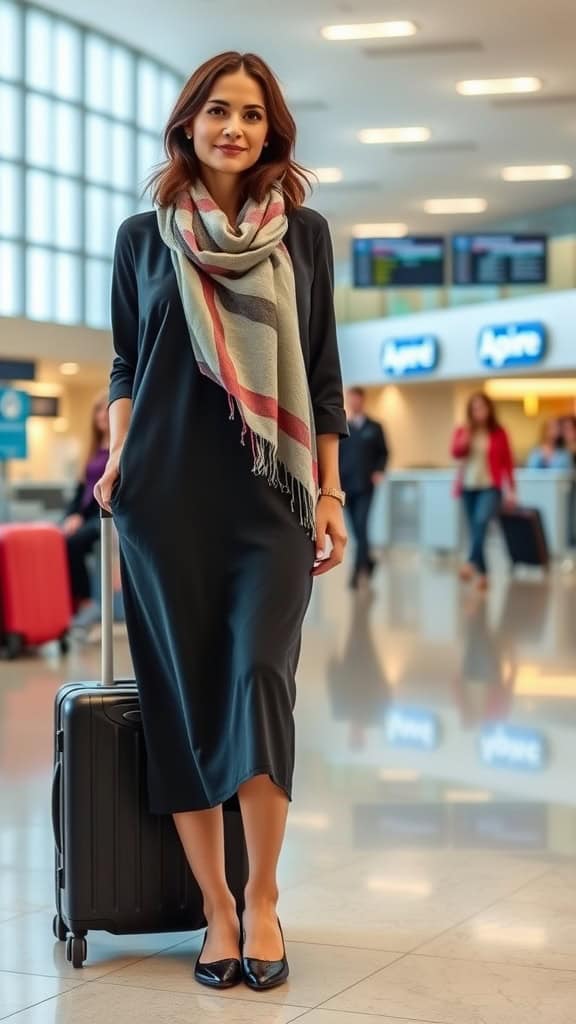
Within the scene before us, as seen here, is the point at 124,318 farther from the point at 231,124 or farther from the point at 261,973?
the point at 261,973

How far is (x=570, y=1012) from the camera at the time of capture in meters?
2.91

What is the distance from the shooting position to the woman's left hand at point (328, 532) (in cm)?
326

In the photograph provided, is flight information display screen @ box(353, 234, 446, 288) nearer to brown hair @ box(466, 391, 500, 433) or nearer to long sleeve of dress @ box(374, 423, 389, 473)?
long sleeve of dress @ box(374, 423, 389, 473)

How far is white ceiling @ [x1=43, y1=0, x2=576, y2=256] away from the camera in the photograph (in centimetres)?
1958

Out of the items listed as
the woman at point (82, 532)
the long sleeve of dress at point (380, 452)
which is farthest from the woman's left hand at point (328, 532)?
the long sleeve of dress at point (380, 452)

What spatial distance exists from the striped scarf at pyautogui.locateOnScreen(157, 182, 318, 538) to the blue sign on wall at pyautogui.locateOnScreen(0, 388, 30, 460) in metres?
10.6

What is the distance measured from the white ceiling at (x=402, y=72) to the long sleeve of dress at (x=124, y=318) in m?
16.3

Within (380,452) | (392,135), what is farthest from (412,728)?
(392,135)

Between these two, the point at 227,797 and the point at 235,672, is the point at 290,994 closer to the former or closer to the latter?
the point at 227,797

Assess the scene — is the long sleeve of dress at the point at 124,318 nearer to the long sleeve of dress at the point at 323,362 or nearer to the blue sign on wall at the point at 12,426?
the long sleeve of dress at the point at 323,362

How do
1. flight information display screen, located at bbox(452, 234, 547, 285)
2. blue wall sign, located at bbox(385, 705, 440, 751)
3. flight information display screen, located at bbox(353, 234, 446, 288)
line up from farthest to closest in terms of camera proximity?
flight information display screen, located at bbox(353, 234, 446, 288) < flight information display screen, located at bbox(452, 234, 547, 285) < blue wall sign, located at bbox(385, 705, 440, 751)

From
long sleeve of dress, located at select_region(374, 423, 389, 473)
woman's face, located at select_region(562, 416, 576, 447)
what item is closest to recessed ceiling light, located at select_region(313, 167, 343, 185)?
woman's face, located at select_region(562, 416, 576, 447)

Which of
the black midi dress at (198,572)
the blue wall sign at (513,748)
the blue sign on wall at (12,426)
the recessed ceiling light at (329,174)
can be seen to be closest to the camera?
the black midi dress at (198,572)

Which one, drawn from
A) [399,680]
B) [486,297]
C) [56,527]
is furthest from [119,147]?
[399,680]
